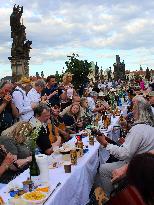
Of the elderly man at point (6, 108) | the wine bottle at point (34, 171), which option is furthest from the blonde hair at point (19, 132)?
the elderly man at point (6, 108)

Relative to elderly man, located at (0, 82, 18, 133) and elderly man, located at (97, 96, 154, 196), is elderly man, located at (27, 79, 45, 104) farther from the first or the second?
elderly man, located at (97, 96, 154, 196)

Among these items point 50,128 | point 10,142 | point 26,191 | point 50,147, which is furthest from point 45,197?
point 50,128

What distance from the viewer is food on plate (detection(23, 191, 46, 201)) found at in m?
2.89

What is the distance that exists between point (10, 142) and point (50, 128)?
169 cm

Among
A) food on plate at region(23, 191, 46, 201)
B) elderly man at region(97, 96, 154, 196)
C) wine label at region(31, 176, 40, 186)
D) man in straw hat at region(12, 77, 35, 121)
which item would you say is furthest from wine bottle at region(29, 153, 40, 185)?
man in straw hat at region(12, 77, 35, 121)

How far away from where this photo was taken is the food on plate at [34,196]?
9.49 ft

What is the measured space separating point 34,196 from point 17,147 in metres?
1.65

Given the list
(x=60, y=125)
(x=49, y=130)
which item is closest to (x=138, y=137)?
(x=49, y=130)

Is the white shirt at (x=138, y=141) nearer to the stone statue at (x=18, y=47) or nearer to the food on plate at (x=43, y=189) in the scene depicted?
the food on plate at (x=43, y=189)

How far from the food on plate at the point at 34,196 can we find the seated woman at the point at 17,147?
42.5 inches

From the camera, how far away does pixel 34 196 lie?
9.62 feet

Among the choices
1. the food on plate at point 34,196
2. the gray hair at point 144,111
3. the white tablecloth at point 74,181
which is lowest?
the white tablecloth at point 74,181

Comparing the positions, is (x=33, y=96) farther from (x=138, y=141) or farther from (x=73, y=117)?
(x=138, y=141)

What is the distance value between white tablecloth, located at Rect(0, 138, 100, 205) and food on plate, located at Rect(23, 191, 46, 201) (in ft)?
0.23
